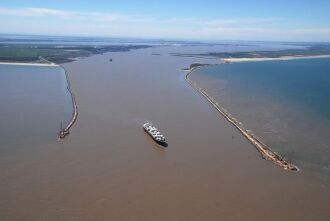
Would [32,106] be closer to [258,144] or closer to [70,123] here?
[70,123]

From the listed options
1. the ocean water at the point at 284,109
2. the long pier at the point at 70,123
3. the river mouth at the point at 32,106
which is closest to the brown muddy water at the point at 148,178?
the long pier at the point at 70,123

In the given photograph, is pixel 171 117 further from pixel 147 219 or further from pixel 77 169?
pixel 147 219

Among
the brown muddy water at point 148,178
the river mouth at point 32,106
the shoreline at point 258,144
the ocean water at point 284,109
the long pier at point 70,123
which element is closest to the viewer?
the brown muddy water at point 148,178

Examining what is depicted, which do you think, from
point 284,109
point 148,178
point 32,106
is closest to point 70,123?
point 32,106

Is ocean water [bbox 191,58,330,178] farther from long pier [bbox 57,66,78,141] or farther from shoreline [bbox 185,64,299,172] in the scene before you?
long pier [bbox 57,66,78,141]

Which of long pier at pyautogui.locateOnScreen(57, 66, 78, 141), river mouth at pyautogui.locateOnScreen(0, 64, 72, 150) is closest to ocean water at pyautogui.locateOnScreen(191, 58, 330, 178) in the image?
long pier at pyautogui.locateOnScreen(57, 66, 78, 141)

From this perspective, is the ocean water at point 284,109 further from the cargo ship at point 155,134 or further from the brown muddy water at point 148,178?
the cargo ship at point 155,134
